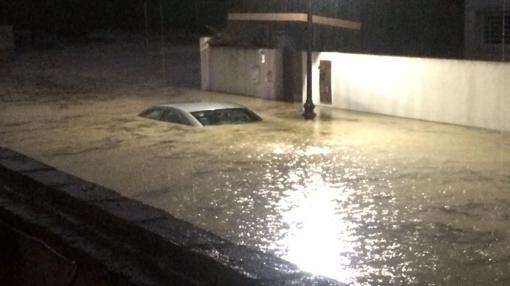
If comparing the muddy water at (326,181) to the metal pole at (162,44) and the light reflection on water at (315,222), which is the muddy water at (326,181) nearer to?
the light reflection on water at (315,222)

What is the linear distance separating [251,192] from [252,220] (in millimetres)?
1862

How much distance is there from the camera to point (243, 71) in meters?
28.1

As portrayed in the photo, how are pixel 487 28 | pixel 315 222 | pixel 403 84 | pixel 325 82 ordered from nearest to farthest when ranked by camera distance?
1. pixel 315 222
2. pixel 403 84
3. pixel 325 82
4. pixel 487 28

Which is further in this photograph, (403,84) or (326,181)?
(403,84)

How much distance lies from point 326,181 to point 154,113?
8.74 m

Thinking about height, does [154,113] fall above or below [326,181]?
above

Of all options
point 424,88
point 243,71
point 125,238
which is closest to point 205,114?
point 424,88

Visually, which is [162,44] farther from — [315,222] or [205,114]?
[315,222]

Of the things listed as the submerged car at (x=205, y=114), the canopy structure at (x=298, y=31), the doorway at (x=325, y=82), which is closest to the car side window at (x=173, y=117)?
the submerged car at (x=205, y=114)

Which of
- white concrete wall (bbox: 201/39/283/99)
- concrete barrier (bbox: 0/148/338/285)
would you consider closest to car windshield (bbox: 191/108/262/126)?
white concrete wall (bbox: 201/39/283/99)

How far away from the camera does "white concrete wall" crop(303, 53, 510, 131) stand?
20.1m

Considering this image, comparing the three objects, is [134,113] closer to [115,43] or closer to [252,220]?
[252,220]

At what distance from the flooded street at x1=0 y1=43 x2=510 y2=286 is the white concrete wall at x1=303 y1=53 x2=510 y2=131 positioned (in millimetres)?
478

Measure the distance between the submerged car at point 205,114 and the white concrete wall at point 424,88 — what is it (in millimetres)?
3100
